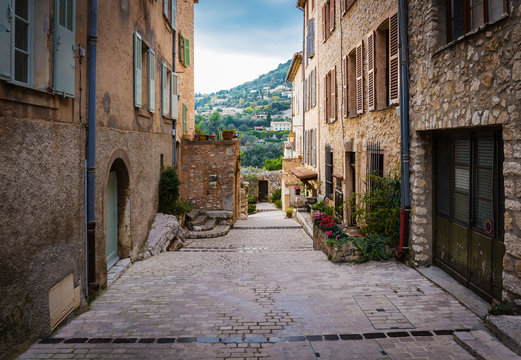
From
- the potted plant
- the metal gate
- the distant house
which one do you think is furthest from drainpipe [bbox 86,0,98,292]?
the distant house

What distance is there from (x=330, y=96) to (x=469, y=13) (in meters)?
7.91

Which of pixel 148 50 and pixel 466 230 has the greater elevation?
pixel 148 50

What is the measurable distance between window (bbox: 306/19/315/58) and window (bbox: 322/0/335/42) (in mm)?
2396

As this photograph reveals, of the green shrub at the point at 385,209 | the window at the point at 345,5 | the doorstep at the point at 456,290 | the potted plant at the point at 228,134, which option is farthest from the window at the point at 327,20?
the doorstep at the point at 456,290

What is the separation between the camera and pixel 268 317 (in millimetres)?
4551

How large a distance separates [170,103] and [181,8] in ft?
16.0

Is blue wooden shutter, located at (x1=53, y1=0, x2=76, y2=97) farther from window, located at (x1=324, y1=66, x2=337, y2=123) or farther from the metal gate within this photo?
window, located at (x1=324, y1=66, x2=337, y2=123)

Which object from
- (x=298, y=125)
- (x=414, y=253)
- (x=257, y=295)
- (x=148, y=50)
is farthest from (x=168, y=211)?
(x=298, y=125)

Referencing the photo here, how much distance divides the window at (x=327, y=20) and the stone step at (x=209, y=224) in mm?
7275

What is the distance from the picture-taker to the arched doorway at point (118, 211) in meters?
6.97

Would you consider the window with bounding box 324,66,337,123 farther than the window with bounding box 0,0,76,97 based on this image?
Yes

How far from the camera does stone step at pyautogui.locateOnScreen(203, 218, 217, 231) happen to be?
13122 mm

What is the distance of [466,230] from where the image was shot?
5195 millimetres

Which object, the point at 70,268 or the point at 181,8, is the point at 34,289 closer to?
the point at 70,268
